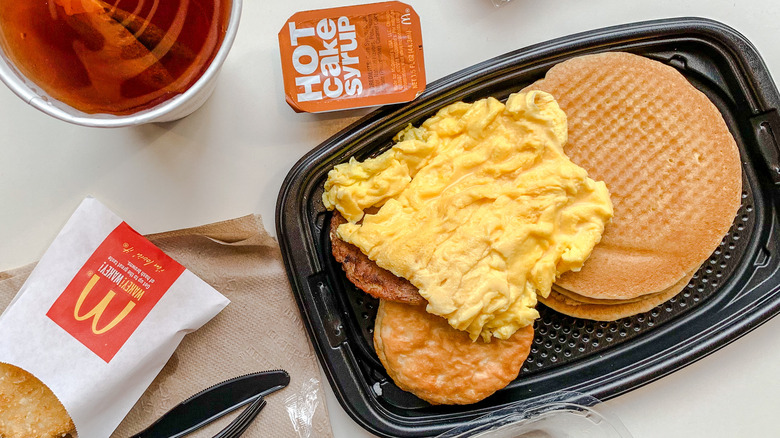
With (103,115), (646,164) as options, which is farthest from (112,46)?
(646,164)

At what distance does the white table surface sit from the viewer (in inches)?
70.2

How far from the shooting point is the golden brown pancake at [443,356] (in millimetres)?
1670

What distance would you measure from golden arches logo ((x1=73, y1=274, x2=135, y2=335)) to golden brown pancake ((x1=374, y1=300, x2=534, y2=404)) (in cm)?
75

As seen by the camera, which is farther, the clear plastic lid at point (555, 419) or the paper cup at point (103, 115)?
the clear plastic lid at point (555, 419)

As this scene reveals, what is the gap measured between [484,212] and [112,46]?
0.96 meters

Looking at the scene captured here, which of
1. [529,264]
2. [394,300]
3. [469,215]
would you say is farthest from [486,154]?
[394,300]

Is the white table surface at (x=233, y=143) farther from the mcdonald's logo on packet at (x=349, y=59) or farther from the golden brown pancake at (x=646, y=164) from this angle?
the golden brown pancake at (x=646, y=164)

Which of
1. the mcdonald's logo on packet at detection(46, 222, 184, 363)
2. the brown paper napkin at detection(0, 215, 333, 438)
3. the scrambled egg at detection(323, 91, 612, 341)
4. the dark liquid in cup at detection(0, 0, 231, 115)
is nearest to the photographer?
the dark liquid in cup at detection(0, 0, 231, 115)

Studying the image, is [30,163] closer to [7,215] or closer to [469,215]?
[7,215]

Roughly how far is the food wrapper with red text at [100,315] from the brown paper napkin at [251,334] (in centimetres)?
6

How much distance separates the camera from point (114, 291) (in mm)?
1688

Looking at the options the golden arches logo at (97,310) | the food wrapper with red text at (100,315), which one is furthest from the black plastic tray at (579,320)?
the golden arches logo at (97,310)

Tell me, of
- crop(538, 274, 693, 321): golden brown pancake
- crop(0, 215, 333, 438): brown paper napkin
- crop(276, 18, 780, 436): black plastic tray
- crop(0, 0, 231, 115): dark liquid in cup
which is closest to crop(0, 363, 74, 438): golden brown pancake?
crop(0, 215, 333, 438): brown paper napkin

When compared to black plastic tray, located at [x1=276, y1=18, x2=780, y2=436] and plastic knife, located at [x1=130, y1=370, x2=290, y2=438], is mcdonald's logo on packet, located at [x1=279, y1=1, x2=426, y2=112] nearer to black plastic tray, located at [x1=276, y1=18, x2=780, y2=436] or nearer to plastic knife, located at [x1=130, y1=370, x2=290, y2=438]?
black plastic tray, located at [x1=276, y1=18, x2=780, y2=436]
